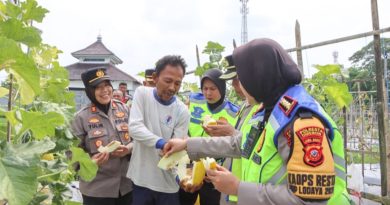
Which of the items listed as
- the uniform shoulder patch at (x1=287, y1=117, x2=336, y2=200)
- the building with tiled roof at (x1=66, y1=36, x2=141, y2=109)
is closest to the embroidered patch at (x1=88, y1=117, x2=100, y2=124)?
the uniform shoulder patch at (x1=287, y1=117, x2=336, y2=200)

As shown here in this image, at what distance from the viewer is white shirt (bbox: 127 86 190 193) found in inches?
105

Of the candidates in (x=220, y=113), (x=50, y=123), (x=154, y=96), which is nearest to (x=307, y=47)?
(x=220, y=113)

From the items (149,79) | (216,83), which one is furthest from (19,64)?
(149,79)

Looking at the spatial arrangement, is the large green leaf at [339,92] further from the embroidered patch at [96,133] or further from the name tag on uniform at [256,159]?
the name tag on uniform at [256,159]

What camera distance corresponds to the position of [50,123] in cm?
107

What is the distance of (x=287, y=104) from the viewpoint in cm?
135

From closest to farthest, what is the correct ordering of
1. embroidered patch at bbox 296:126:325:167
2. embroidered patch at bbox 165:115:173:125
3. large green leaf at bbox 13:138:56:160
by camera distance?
large green leaf at bbox 13:138:56:160 < embroidered patch at bbox 296:126:325:167 < embroidered patch at bbox 165:115:173:125

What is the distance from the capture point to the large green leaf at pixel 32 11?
1.11 metres

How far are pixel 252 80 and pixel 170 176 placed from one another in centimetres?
148

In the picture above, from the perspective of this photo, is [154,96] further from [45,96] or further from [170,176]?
[45,96]

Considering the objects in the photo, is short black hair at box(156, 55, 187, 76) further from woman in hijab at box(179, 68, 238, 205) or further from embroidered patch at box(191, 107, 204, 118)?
embroidered patch at box(191, 107, 204, 118)

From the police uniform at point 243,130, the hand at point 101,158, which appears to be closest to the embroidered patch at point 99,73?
the hand at point 101,158

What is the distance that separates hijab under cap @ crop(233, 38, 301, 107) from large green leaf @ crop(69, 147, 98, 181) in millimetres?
657

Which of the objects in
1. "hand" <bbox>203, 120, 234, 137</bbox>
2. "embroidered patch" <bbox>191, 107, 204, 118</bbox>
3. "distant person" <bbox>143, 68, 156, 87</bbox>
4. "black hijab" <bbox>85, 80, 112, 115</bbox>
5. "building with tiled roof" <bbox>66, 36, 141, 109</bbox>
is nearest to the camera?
"hand" <bbox>203, 120, 234, 137</bbox>
